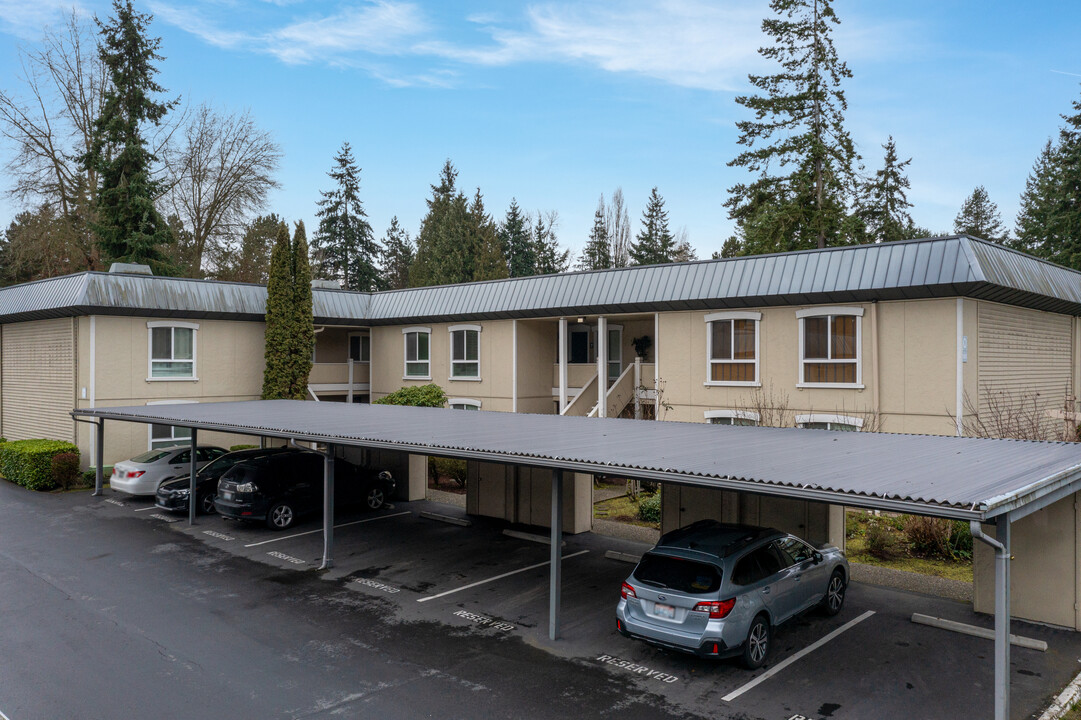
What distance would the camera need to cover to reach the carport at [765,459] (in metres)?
6.68

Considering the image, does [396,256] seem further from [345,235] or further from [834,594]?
[834,594]

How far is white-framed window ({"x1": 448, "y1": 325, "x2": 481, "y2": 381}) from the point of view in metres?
28.1

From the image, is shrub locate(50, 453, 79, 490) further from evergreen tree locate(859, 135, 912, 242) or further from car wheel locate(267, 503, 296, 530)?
evergreen tree locate(859, 135, 912, 242)

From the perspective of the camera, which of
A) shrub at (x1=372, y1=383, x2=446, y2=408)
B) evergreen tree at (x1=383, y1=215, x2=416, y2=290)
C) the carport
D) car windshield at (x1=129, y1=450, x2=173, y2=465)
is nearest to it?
the carport

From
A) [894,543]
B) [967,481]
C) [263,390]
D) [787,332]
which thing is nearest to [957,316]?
[787,332]

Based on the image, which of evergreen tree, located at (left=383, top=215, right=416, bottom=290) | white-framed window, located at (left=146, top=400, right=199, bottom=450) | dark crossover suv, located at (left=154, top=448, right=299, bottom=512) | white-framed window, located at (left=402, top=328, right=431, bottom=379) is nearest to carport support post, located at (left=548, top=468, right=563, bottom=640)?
dark crossover suv, located at (left=154, top=448, right=299, bottom=512)

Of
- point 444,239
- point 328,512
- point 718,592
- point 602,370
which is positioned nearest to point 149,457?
point 328,512

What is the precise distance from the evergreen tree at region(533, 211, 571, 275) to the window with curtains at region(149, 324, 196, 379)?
4537 centimetres

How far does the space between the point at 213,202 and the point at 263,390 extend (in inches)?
904

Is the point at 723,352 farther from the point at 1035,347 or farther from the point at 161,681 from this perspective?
the point at 161,681

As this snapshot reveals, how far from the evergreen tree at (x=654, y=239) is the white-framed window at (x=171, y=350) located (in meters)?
43.9

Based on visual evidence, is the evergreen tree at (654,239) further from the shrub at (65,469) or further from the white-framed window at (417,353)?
the shrub at (65,469)

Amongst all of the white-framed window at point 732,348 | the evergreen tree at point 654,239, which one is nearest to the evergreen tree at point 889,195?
the evergreen tree at point 654,239

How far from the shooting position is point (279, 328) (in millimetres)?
27062
